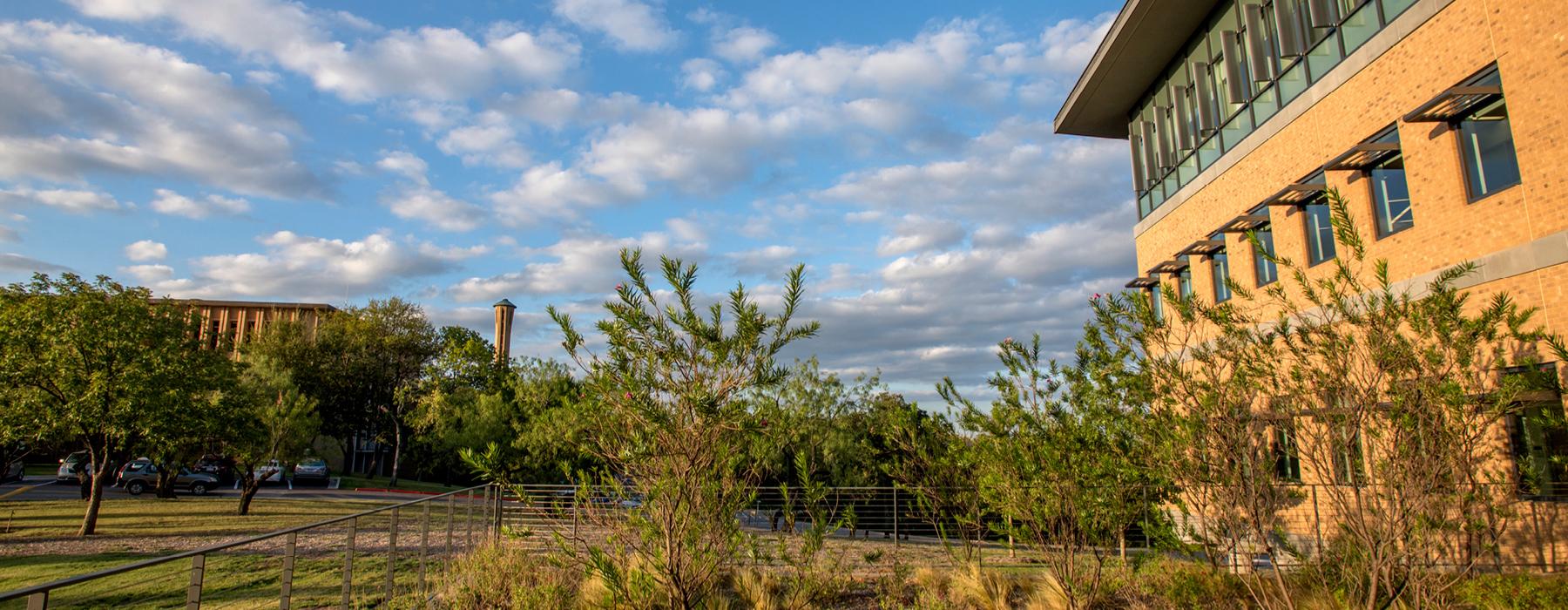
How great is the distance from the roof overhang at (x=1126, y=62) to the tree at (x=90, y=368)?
25.0 metres

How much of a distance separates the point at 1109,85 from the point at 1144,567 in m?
16.0

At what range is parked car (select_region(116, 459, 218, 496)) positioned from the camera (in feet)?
109

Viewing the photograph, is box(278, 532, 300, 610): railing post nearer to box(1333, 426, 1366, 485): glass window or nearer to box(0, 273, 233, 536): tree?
box(1333, 426, 1366, 485): glass window

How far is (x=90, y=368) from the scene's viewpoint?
2011cm

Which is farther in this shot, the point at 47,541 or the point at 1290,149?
the point at 47,541

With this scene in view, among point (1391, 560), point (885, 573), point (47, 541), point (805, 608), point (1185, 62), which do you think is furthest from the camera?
point (1185, 62)

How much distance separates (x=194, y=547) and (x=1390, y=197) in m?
25.3

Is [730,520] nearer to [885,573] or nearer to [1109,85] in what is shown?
[885,573]

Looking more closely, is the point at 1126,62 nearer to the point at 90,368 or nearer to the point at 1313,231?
the point at 1313,231

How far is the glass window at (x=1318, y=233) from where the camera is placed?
1553 cm

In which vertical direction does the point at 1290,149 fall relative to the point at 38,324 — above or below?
above

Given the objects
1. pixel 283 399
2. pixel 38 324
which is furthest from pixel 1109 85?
pixel 283 399

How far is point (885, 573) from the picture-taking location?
41.1ft

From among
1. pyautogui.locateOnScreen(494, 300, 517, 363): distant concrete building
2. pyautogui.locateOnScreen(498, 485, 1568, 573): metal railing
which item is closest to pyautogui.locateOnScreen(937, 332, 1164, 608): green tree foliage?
pyautogui.locateOnScreen(498, 485, 1568, 573): metal railing
